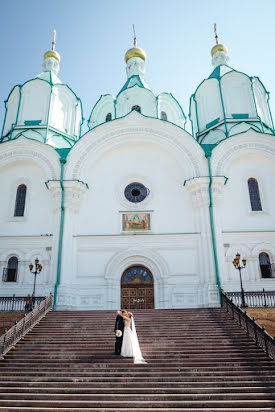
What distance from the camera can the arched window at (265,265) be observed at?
52.1ft

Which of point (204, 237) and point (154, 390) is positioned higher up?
point (204, 237)

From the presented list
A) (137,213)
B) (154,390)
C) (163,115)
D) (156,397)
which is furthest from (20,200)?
(156,397)

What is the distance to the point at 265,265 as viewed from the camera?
16016mm

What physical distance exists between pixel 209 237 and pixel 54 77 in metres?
14.9

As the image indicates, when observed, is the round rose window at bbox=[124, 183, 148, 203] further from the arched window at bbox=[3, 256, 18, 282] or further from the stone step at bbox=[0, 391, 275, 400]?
the stone step at bbox=[0, 391, 275, 400]

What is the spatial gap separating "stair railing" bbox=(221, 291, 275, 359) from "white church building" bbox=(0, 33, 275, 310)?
275cm

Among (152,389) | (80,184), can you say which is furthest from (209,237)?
(152,389)

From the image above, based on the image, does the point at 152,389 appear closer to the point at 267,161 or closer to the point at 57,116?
the point at 267,161

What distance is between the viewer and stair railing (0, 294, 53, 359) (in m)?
9.43

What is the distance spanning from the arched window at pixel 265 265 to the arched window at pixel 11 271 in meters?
11.7

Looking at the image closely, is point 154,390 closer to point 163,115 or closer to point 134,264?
point 134,264

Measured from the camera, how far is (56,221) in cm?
1652

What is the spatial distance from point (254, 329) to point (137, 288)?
7160 millimetres

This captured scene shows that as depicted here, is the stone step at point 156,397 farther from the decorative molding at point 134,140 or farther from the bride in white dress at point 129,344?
the decorative molding at point 134,140
